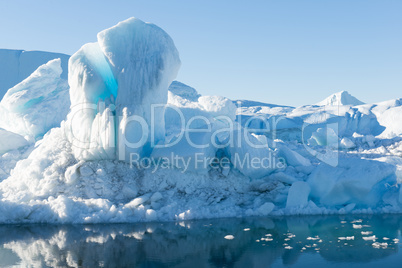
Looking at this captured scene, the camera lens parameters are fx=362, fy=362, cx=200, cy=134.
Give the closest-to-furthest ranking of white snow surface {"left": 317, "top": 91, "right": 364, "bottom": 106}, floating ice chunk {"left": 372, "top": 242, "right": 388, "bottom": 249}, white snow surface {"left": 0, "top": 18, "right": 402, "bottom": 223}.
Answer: floating ice chunk {"left": 372, "top": 242, "right": 388, "bottom": 249}, white snow surface {"left": 0, "top": 18, "right": 402, "bottom": 223}, white snow surface {"left": 317, "top": 91, "right": 364, "bottom": 106}

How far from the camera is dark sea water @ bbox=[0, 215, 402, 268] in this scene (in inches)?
197

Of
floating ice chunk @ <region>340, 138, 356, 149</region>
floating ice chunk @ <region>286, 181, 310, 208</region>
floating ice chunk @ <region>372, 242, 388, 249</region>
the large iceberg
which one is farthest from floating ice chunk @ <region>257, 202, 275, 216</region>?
Result: floating ice chunk @ <region>340, 138, 356, 149</region>

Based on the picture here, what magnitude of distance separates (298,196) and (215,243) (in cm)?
285

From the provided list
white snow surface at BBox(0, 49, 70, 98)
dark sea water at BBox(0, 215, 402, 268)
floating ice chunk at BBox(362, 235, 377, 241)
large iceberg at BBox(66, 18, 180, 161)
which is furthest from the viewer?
white snow surface at BBox(0, 49, 70, 98)

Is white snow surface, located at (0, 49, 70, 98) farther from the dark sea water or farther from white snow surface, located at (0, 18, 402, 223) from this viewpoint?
the dark sea water

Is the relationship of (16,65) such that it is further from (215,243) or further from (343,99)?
(215,243)

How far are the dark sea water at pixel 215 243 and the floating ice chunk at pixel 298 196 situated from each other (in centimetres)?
46

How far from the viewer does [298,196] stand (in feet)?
26.2

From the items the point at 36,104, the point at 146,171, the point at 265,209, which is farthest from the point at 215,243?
the point at 36,104

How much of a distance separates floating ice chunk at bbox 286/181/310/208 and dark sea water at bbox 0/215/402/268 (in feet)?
1.50

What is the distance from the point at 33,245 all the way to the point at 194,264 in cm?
286

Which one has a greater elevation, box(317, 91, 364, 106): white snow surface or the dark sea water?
box(317, 91, 364, 106): white snow surface

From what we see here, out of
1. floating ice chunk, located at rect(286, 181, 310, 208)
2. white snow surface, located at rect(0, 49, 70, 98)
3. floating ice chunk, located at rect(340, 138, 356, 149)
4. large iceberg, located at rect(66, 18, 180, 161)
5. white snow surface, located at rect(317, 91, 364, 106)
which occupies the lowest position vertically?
floating ice chunk, located at rect(286, 181, 310, 208)

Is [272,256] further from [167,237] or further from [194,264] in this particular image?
[167,237]
